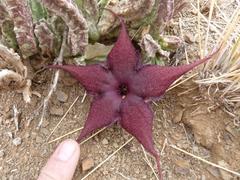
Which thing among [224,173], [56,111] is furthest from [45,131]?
[224,173]

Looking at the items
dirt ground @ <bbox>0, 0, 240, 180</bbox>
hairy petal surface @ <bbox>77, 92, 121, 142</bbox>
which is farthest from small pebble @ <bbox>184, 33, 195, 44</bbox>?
hairy petal surface @ <bbox>77, 92, 121, 142</bbox>

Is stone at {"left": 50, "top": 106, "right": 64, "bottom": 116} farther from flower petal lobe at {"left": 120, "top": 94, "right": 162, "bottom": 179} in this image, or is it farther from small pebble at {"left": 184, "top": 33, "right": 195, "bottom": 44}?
small pebble at {"left": 184, "top": 33, "right": 195, "bottom": 44}

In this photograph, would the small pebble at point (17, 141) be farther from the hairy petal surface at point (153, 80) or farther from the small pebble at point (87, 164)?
the hairy petal surface at point (153, 80)

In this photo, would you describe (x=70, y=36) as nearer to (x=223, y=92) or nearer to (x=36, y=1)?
(x=36, y=1)

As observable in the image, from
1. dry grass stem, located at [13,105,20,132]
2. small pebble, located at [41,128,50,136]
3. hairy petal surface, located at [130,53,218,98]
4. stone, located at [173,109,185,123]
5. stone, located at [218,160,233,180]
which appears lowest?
stone, located at [218,160,233,180]

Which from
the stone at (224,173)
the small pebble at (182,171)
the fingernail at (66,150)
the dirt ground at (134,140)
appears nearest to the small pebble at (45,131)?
the dirt ground at (134,140)

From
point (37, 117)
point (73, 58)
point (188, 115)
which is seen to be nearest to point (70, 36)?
point (73, 58)

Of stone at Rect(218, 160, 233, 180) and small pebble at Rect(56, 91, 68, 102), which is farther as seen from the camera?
small pebble at Rect(56, 91, 68, 102)
